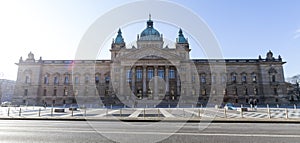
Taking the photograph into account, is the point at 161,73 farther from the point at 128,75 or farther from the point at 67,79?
the point at 67,79

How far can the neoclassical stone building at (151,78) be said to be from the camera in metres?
60.4

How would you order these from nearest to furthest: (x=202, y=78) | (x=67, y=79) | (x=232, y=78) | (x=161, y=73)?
(x=161, y=73) < (x=202, y=78) < (x=232, y=78) < (x=67, y=79)

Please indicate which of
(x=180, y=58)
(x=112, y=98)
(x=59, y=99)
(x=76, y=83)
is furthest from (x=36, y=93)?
(x=180, y=58)

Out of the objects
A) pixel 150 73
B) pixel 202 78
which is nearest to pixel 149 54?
pixel 150 73

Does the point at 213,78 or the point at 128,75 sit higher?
the point at 128,75

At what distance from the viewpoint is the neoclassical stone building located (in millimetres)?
60438

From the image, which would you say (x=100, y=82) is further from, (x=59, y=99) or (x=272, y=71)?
(x=272, y=71)

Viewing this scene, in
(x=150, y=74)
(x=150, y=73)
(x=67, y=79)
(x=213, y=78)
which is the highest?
(x=150, y=73)

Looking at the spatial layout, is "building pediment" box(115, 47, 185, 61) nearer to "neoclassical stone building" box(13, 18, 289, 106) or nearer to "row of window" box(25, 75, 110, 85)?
"neoclassical stone building" box(13, 18, 289, 106)

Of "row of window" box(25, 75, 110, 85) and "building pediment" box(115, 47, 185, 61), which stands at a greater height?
"building pediment" box(115, 47, 185, 61)

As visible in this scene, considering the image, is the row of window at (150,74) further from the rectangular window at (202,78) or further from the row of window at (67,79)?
the rectangular window at (202,78)

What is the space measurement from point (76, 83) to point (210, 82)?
4446 cm

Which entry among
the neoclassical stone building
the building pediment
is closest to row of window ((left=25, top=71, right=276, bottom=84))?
the neoclassical stone building

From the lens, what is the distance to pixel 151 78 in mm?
61906
